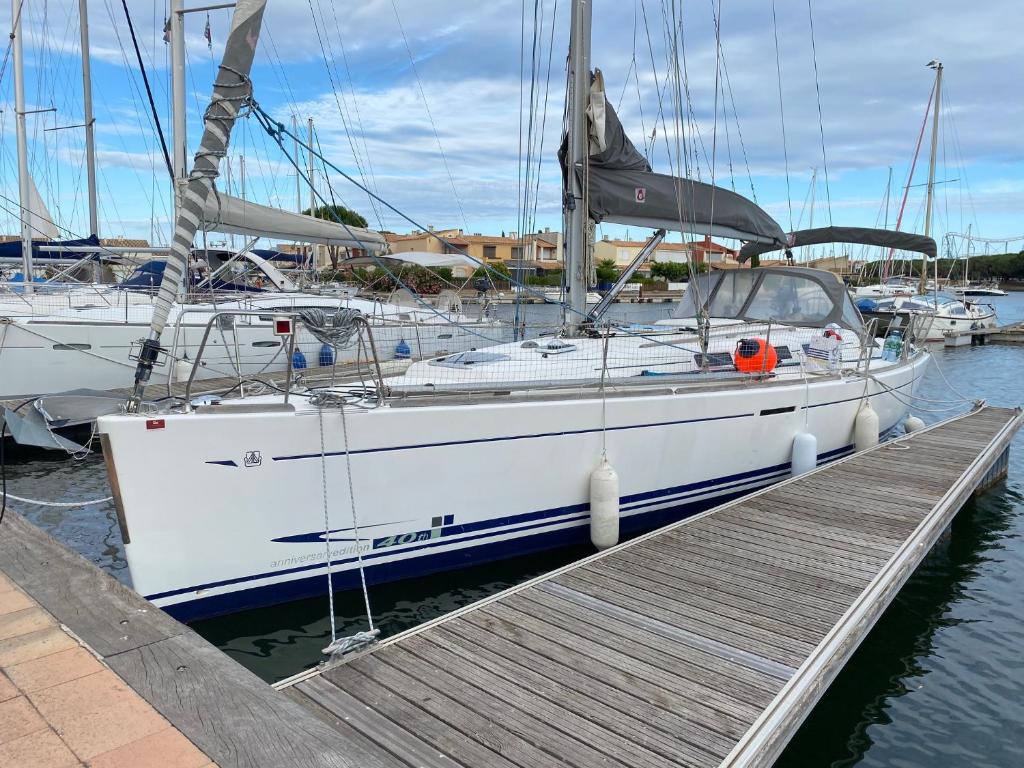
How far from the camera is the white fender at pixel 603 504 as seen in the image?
5602 millimetres

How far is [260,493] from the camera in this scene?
14.7 ft

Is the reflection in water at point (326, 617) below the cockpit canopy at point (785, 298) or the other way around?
below

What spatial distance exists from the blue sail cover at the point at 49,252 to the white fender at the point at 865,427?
13.5 metres

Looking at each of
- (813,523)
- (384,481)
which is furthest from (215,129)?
(813,523)

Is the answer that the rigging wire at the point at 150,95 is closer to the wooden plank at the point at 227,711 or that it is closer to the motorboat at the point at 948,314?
the wooden plank at the point at 227,711

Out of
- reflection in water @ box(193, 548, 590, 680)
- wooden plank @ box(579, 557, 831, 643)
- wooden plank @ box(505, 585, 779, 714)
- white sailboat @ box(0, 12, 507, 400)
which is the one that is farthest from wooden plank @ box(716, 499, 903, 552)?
→ white sailboat @ box(0, 12, 507, 400)

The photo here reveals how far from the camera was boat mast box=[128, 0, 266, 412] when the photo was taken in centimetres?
441

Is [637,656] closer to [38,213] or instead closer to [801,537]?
[801,537]

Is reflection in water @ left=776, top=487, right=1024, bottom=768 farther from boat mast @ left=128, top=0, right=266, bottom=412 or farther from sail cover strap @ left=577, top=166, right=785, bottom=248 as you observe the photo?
boat mast @ left=128, top=0, right=266, bottom=412

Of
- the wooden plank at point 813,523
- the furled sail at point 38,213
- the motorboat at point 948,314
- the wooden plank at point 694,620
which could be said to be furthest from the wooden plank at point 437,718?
the motorboat at point 948,314

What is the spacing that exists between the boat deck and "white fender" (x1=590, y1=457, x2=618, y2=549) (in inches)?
9.4

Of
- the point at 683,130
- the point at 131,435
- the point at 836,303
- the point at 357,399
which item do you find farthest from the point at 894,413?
the point at 131,435

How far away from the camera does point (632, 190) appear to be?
7.22 meters

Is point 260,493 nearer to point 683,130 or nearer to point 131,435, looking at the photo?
point 131,435
